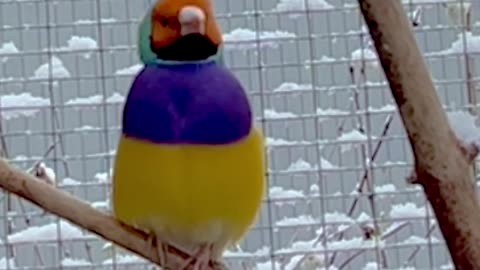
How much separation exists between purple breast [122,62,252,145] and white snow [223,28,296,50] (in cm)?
35

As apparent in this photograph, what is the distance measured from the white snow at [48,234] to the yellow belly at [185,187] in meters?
0.37

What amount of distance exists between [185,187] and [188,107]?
40 mm

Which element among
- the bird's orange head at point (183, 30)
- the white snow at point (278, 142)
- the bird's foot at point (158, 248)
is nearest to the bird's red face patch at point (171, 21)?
the bird's orange head at point (183, 30)

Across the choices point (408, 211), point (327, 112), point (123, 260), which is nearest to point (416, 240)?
point (408, 211)

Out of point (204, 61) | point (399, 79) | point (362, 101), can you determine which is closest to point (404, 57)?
point (399, 79)

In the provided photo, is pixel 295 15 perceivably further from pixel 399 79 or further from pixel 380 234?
pixel 399 79

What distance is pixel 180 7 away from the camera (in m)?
0.60

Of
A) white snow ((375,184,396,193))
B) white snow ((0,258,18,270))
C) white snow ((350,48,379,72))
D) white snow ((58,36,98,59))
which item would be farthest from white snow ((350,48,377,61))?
white snow ((0,258,18,270))

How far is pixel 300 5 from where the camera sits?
0.95 m

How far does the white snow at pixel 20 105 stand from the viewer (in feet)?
3.17

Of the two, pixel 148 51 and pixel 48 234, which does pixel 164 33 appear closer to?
pixel 148 51

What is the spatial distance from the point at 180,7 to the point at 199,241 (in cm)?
12

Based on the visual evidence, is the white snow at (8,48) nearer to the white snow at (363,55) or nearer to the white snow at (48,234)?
A: the white snow at (48,234)

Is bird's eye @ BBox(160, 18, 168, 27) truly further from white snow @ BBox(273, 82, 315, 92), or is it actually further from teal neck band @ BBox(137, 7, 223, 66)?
white snow @ BBox(273, 82, 315, 92)
